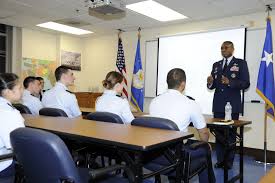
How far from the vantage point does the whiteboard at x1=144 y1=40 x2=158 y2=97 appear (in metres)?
6.31

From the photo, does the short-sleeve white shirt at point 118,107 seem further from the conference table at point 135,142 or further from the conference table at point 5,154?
the conference table at point 5,154

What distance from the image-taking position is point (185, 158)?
6.63ft

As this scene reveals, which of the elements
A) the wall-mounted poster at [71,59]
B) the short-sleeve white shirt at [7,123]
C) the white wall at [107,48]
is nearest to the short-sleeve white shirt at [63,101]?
the short-sleeve white shirt at [7,123]

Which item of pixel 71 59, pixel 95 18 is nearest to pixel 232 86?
pixel 95 18

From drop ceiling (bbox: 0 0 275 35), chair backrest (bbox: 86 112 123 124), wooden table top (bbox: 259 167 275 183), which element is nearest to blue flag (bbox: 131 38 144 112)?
drop ceiling (bbox: 0 0 275 35)

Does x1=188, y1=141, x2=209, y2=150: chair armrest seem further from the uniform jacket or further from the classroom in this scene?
the uniform jacket

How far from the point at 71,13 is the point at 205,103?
130 inches

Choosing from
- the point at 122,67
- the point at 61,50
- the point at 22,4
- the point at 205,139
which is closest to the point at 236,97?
the point at 205,139

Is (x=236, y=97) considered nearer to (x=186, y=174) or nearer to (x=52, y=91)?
(x=186, y=174)

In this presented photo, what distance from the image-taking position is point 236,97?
4.11 m

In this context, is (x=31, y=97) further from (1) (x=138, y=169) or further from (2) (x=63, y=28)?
(2) (x=63, y=28)

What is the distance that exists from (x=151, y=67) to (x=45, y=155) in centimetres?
516

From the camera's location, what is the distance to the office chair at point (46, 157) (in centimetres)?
134

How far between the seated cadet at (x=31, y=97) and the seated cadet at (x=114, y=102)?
1.43 m
